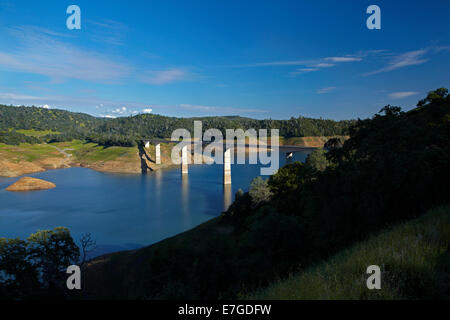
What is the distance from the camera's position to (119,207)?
5606 centimetres

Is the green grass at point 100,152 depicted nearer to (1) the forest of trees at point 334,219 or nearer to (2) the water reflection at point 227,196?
(2) the water reflection at point 227,196

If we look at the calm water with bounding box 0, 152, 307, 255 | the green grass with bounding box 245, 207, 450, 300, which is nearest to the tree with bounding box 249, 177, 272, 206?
the calm water with bounding box 0, 152, 307, 255

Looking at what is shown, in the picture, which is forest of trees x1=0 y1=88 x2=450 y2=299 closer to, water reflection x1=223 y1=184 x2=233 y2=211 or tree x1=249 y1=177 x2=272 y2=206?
tree x1=249 y1=177 x2=272 y2=206

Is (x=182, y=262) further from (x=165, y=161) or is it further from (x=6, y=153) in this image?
(x=6, y=153)

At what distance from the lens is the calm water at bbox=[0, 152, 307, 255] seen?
4294 cm

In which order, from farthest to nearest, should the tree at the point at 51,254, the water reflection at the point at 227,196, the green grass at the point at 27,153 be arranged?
the green grass at the point at 27,153 < the water reflection at the point at 227,196 < the tree at the point at 51,254

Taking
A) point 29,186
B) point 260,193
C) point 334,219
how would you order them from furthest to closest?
point 29,186 < point 260,193 < point 334,219

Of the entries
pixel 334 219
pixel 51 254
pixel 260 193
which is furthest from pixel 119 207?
pixel 334 219

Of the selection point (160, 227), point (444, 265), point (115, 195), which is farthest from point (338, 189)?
point (115, 195)

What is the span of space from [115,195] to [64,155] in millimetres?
84104

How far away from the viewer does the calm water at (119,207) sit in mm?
42938

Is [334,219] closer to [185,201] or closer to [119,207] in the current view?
[185,201]

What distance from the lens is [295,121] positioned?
602 ft

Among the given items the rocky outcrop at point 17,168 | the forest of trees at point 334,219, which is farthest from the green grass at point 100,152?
the forest of trees at point 334,219
